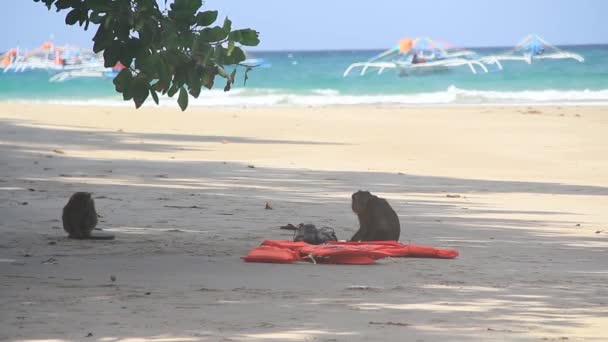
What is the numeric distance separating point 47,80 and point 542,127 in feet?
152

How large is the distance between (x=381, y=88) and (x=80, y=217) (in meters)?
51.0

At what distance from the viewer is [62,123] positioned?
1008 inches

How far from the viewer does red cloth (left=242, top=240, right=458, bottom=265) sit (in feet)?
26.3

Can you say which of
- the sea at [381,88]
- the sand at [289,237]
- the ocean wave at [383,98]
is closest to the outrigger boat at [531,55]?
the sea at [381,88]

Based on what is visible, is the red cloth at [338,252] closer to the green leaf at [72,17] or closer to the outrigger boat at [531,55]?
the green leaf at [72,17]

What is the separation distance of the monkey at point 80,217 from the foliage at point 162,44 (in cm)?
232

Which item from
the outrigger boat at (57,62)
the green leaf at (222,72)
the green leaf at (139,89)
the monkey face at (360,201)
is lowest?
the monkey face at (360,201)

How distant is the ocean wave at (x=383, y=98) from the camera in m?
→ 45.2

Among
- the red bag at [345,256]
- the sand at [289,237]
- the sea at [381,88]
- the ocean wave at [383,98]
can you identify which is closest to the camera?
the sand at [289,237]

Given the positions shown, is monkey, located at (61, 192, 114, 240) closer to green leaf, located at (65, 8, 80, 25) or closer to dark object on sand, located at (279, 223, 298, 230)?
dark object on sand, located at (279, 223, 298, 230)

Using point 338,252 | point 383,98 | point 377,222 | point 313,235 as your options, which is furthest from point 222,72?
point 383,98

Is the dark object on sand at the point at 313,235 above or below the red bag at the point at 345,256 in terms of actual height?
above

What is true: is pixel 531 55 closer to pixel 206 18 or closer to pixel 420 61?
pixel 420 61

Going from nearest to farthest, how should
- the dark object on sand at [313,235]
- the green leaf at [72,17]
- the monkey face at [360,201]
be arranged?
the green leaf at [72,17], the dark object on sand at [313,235], the monkey face at [360,201]
